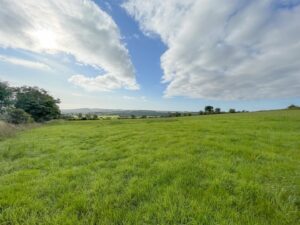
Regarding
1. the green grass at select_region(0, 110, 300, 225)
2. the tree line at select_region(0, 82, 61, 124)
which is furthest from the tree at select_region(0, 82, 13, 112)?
the green grass at select_region(0, 110, 300, 225)

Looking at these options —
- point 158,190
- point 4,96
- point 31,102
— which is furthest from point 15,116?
point 158,190

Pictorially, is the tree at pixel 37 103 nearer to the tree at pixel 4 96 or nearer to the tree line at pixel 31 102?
the tree line at pixel 31 102

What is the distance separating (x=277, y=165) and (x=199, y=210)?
10.5ft

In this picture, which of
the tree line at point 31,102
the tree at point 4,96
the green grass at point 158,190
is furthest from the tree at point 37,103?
the green grass at point 158,190

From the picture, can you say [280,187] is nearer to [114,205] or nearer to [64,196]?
[114,205]

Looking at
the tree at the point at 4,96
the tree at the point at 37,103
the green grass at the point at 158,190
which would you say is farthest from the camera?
the tree at the point at 37,103

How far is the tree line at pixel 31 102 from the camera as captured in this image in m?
34.8

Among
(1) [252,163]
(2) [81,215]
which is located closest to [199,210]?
(2) [81,215]

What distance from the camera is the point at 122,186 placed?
374cm

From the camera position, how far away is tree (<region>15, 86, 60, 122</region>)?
39013 mm

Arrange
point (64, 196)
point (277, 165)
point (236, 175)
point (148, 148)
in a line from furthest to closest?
point (148, 148), point (277, 165), point (236, 175), point (64, 196)

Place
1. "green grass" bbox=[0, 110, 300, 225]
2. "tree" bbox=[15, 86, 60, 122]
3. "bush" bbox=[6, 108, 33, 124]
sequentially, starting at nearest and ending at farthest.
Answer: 1. "green grass" bbox=[0, 110, 300, 225]
2. "bush" bbox=[6, 108, 33, 124]
3. "tree" bbox=[15, 86, 60, 122]

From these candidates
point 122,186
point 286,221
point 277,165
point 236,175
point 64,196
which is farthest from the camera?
point 277,165

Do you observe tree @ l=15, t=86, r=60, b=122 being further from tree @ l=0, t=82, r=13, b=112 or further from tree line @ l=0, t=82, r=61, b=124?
tree @ l=0, t=82, r=13, b=112
